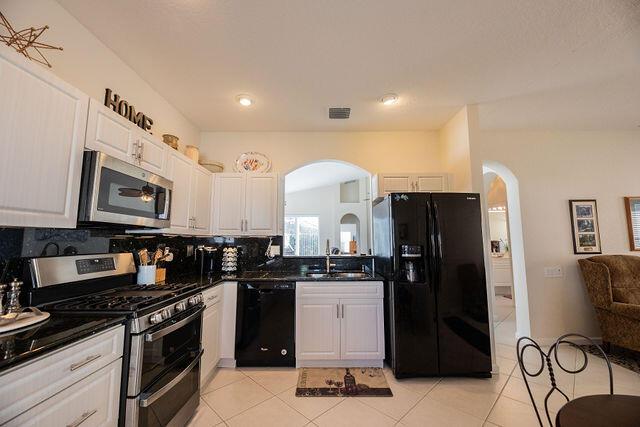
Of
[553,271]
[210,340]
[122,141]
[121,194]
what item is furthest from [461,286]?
[122,141]

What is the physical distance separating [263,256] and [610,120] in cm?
463

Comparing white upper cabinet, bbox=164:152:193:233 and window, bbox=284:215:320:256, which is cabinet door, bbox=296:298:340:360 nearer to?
white upper cabinet, bbox=164:152:193:233

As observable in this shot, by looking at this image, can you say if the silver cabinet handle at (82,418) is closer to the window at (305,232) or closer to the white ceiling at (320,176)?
the white ceiling at (320,176)

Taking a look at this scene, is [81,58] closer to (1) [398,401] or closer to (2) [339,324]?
(2) [339,324]

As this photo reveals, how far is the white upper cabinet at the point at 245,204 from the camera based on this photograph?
9.92ft

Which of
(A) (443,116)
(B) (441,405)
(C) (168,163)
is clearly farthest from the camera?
(A) (443,116)

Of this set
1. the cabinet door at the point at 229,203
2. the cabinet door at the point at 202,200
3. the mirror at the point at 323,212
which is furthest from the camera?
the mirror at the point at 323,212

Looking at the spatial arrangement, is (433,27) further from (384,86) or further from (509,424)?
(509,424)

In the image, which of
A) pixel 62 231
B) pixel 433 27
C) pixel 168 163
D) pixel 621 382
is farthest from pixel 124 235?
pixel 621 382

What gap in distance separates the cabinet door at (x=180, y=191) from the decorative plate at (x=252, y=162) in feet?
2.53

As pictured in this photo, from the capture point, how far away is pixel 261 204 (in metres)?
3.05

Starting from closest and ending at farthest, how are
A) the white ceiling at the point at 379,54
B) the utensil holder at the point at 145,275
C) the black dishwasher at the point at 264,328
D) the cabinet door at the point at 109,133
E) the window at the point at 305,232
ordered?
the cabinet door at the point at 109,133, the white ceiling at the point at 379,54, the utensil holder at the point at 145,275, the black dishwasher at the point at 264,328, the window at the point at 305,232

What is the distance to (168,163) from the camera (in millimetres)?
2256

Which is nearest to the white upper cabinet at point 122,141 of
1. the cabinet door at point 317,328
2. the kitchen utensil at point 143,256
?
the kitchen utensil at point 143,256
